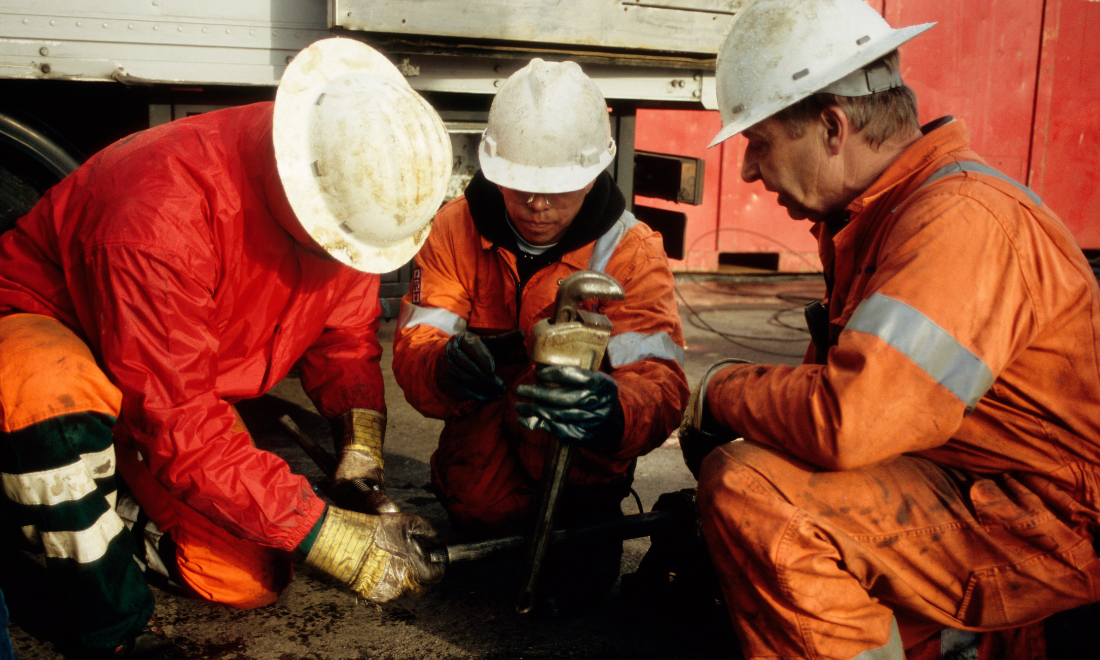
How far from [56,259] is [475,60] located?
2160mm

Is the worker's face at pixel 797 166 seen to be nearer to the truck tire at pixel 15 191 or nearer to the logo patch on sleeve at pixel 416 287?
the logo patch on sleeve at pixel 416 287

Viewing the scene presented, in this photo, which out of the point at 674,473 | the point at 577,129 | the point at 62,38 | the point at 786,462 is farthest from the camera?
the point at 674,473

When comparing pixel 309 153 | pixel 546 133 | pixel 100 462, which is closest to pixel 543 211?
pixel 546 133

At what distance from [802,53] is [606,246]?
81cm

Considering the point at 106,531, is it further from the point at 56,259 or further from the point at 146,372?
the point at 56,259

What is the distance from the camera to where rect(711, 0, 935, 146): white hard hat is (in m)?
1.93

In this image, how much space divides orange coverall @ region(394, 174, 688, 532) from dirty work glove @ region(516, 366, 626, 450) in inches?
10.3

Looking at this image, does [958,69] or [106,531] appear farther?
[958,69]

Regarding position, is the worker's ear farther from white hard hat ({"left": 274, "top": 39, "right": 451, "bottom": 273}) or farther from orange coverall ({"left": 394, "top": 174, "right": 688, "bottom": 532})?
white hard hat ({"left": 274, "top": 39, "right": 451, "bottom": 273})

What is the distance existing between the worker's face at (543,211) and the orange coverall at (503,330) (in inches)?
2.4

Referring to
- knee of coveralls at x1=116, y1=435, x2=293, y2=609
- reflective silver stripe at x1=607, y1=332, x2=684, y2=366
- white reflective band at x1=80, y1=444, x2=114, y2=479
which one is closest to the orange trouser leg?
reflective silver stripe at x1=607, y1=332, x2=684, y2=366

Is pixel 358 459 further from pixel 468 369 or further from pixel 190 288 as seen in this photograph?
pixel 190 288

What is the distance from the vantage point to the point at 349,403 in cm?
267

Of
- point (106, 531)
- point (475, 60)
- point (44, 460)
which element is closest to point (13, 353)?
point (44, 460)
